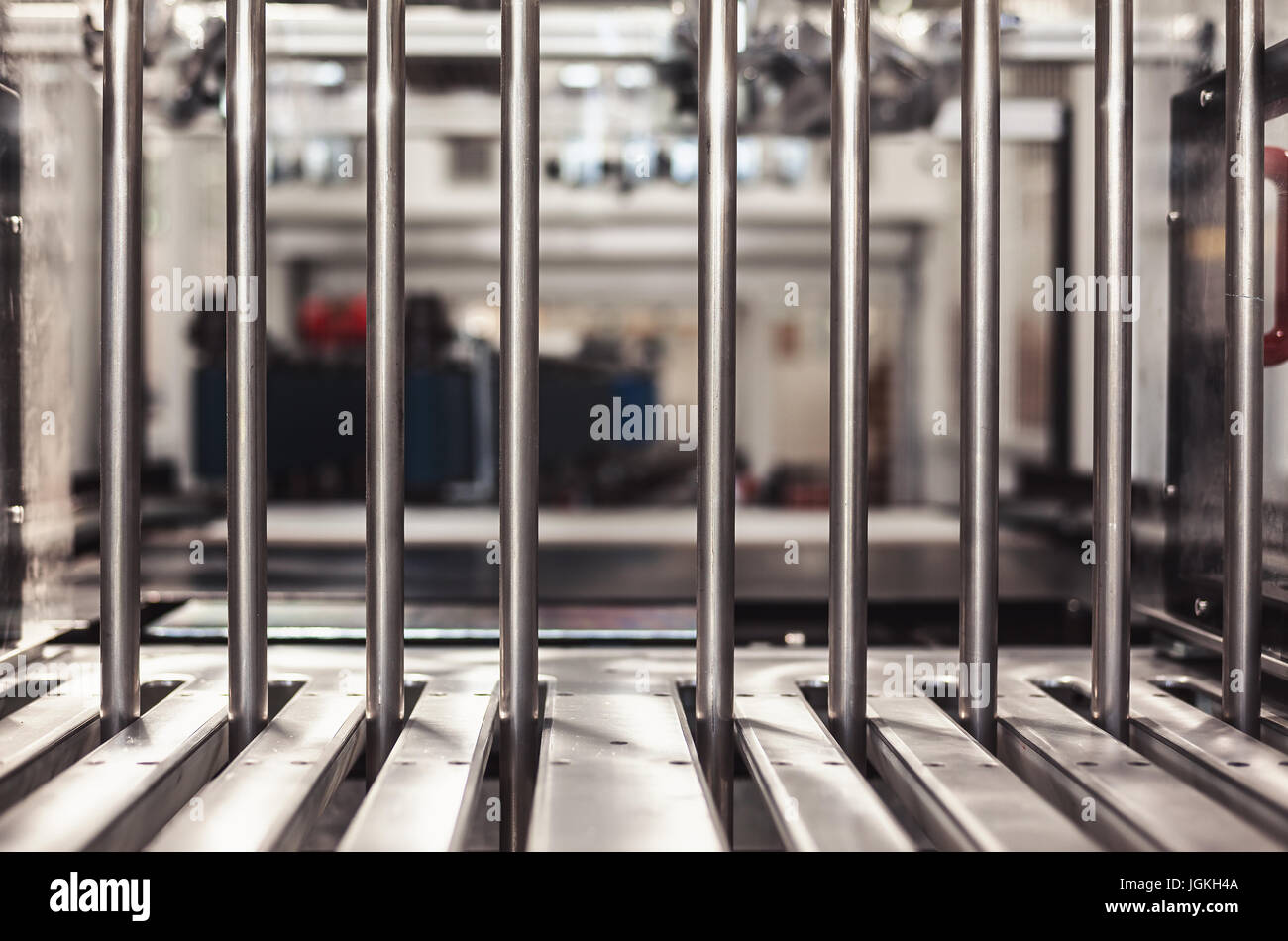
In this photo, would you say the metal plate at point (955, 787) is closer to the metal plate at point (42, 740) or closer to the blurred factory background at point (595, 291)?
the blurred factory background at point (595, 291)

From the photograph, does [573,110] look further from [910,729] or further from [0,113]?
[910,729]

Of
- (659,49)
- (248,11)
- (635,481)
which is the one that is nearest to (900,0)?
(659,49)

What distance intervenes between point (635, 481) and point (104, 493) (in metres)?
2.77

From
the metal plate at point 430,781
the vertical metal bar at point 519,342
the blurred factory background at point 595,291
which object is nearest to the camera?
the metal plate at point 430,781

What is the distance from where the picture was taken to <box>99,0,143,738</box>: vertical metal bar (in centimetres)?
67

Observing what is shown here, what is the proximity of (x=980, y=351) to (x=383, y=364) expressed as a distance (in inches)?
14.8

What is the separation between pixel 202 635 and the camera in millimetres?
955

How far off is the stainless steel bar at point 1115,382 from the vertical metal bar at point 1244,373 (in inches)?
2.6

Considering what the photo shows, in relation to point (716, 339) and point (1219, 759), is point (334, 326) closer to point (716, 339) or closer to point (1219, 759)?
point (716, 339)

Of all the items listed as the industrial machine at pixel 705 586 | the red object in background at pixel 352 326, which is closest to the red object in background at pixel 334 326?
the red object in background at pixel 352 326

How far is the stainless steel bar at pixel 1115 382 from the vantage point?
69cm

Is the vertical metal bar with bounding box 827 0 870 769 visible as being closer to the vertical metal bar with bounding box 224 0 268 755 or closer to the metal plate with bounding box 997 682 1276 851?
the metal plate with bounding box 997 682 1276 851

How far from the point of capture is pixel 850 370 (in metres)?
0.68

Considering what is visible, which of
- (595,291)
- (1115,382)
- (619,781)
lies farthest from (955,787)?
(595,291)
